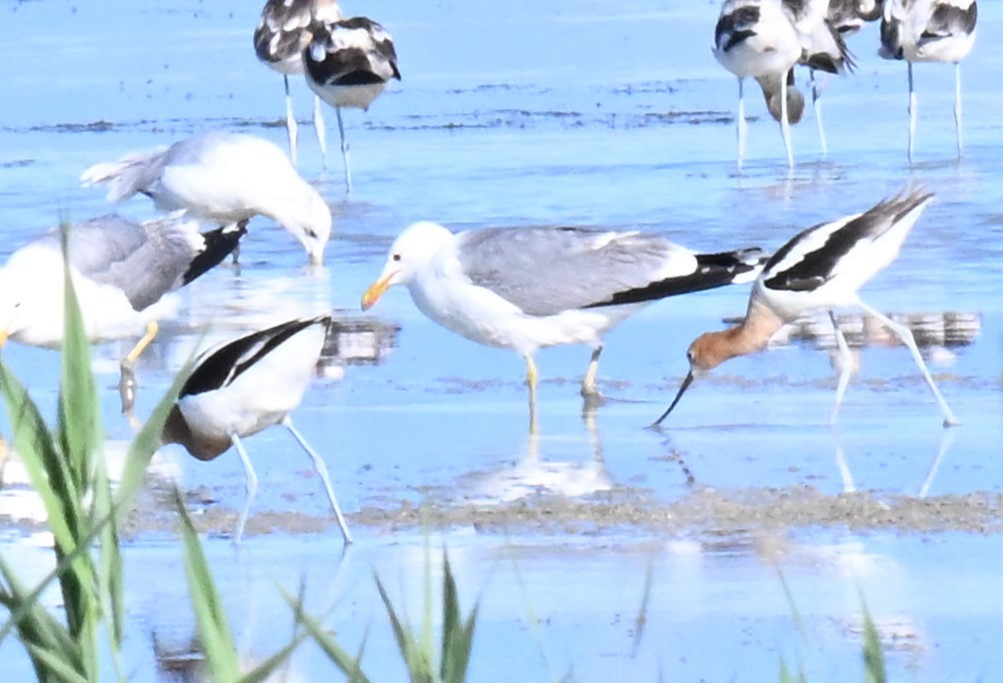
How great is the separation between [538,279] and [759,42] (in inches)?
389

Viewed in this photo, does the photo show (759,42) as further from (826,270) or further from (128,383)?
(128,383)

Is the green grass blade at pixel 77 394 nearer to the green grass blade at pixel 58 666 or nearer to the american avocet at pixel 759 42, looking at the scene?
the green grass blade at pixel 58 666

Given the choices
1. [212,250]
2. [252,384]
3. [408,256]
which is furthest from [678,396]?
[212,250]

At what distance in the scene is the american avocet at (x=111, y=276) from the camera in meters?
8.66

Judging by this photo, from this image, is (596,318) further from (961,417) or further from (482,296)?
(961,417)

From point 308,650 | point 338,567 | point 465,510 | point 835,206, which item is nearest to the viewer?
point 308,650

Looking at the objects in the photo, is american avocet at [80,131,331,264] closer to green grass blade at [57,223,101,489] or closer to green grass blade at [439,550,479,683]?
green grass blade at [57,223,101,489]

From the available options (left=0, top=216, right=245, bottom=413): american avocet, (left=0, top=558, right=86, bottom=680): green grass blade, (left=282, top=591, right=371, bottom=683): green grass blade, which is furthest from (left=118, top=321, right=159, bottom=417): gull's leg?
(left=282, top=591, right=371, bottom=683): green grass blade

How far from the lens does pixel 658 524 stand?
6.73m

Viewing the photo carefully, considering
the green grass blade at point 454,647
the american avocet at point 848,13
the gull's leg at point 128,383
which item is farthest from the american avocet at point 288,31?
the green grass blade at point 454,647

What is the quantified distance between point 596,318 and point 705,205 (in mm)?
5685

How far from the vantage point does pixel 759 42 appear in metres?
18.5

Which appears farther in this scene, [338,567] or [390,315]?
[390,315]

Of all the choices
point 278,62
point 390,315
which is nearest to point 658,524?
point 390,315
